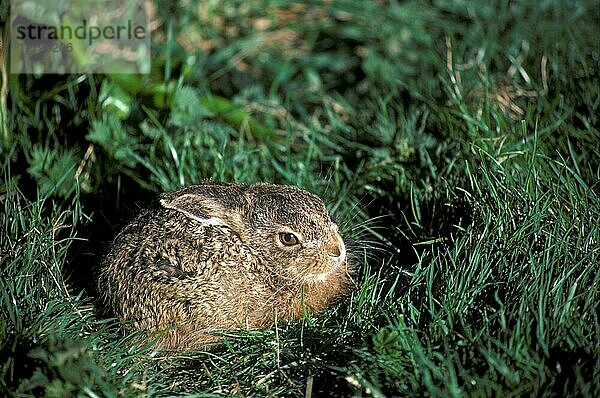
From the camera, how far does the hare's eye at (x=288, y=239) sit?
4219 mm

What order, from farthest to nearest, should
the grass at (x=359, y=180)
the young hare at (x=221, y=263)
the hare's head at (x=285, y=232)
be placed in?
the hare's head at (x=285, y=232) → the young hare at (x=221, y=263) → the grass at (x=359, y=180)

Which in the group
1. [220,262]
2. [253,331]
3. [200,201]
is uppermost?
[200,201]

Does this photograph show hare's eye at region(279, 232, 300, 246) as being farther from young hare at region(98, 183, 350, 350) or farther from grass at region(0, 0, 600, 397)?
grass at region(0, 0, 600, 397)

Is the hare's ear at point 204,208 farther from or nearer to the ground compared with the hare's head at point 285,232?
farther from the ground

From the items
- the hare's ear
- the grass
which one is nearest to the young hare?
the hare's ear

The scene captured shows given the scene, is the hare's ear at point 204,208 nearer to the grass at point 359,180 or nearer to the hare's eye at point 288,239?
the hare's eye at point 288,239

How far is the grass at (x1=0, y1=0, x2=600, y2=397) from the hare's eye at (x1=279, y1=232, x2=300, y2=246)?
1.37ft

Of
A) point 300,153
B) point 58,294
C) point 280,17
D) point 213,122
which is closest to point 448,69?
point 300,153

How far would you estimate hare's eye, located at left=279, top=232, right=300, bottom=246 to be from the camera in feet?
13.8

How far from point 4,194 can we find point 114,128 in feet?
2.88

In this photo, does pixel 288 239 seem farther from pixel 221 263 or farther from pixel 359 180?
pixel 359 180

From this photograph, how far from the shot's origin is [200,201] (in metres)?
4.05

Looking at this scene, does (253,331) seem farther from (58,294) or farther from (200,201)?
(58,294)

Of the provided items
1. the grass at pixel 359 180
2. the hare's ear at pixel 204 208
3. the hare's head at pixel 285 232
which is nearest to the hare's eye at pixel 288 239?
the hare's head at pixel 285 232
